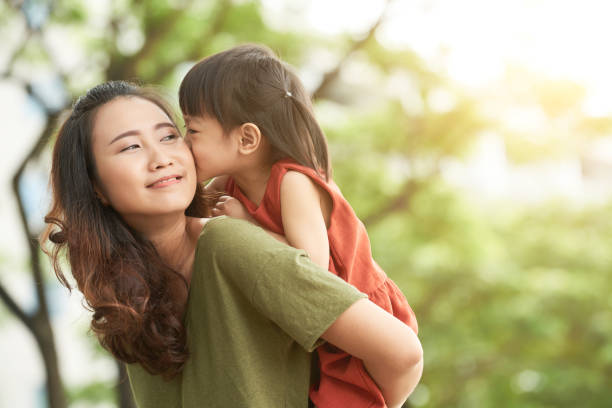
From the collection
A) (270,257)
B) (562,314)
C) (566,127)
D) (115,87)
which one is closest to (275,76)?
(115,87)

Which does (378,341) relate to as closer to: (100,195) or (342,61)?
(100,195)

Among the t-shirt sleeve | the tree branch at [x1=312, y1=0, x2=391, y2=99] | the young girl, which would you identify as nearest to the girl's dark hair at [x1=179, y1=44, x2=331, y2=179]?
the young girl

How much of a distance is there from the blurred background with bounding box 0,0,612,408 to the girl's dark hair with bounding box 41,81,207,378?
12.9 feet

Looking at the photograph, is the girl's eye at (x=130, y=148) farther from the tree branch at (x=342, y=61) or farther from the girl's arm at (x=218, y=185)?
the tree branch at (x=342, y=61)

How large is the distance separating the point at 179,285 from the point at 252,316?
223mm

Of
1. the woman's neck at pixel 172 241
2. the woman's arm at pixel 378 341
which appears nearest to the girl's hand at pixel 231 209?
the woman's neck at pixel 172 241

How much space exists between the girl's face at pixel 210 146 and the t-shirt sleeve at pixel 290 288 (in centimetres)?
35

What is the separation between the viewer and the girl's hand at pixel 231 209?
5.18ft

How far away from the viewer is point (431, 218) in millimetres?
6555

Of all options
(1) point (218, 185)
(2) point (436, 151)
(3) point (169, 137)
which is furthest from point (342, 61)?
(3) point (169, 137)

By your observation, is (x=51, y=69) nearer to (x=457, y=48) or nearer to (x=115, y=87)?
(x=457, y=48)

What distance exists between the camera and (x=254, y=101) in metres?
1.54

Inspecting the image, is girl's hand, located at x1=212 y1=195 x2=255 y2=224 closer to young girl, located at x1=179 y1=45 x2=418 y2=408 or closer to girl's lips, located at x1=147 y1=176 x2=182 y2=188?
young girl, located at x1=179 y1=45 x2=418 y2=408

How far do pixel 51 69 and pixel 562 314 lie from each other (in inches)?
233
